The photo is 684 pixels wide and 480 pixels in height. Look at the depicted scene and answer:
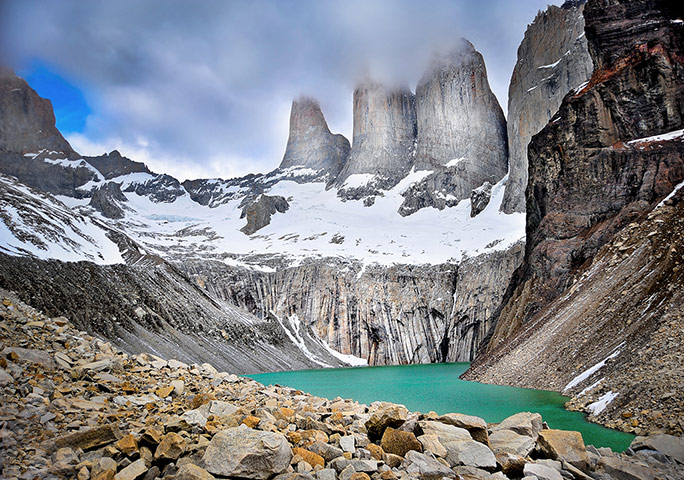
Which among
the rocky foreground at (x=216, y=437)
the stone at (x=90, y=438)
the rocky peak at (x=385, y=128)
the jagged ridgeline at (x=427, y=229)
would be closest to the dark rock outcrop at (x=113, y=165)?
the jagged ridgeline at (x=427, y=229)

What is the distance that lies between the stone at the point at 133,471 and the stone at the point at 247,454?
0.67 m

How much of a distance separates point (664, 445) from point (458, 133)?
126885 mm

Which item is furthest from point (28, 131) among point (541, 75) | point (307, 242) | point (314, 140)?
point (541, 75)

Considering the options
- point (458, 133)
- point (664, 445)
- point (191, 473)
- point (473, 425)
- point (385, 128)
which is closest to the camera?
point (191, 473)

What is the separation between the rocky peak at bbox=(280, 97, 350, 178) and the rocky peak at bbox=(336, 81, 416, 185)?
77.4 ft

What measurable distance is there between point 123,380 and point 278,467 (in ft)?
13.8

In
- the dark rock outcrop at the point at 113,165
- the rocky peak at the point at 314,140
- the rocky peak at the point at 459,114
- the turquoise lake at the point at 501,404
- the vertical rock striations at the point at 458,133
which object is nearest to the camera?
the turquoise lake at the point at 501,404

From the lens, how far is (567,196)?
40781mm

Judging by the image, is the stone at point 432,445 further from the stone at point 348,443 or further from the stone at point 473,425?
the stone at point 348,443

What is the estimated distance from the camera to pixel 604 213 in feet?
121

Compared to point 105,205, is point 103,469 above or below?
below

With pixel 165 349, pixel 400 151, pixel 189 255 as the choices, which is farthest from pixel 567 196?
pixel 400 151

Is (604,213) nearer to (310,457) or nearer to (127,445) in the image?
(310,457)

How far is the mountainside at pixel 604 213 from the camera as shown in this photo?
21866 millimetres
